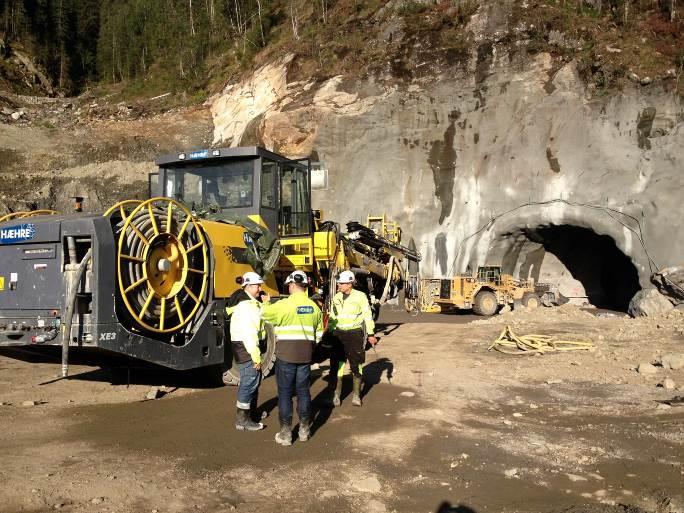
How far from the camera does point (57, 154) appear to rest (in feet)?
92.2

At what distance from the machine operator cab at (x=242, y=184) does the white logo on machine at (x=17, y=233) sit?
8.12ft

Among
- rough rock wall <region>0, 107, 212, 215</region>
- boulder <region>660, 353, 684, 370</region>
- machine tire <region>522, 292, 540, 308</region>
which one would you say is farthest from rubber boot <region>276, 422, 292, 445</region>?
rough rock wall <region>0, 107, 212, 215</region>

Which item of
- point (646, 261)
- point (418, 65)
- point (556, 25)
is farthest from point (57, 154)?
point (646, 261)

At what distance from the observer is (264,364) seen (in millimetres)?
8039

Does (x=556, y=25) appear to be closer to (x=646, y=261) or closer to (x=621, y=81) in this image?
(x=621, y=81)

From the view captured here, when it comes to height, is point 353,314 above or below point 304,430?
above

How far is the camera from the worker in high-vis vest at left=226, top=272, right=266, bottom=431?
5615 millimetres

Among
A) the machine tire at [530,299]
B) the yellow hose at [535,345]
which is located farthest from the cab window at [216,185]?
the machine tire at [530,299]

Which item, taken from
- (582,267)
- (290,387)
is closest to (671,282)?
(582,267)

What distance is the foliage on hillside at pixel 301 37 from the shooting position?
2319 cm

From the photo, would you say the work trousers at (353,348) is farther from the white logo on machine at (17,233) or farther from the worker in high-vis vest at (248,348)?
the white logo on machine at (17,233)

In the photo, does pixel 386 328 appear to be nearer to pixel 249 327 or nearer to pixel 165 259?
pixel 165 259

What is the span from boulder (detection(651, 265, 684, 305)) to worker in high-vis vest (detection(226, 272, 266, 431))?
54.3 ft

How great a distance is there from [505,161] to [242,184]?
670 inches
